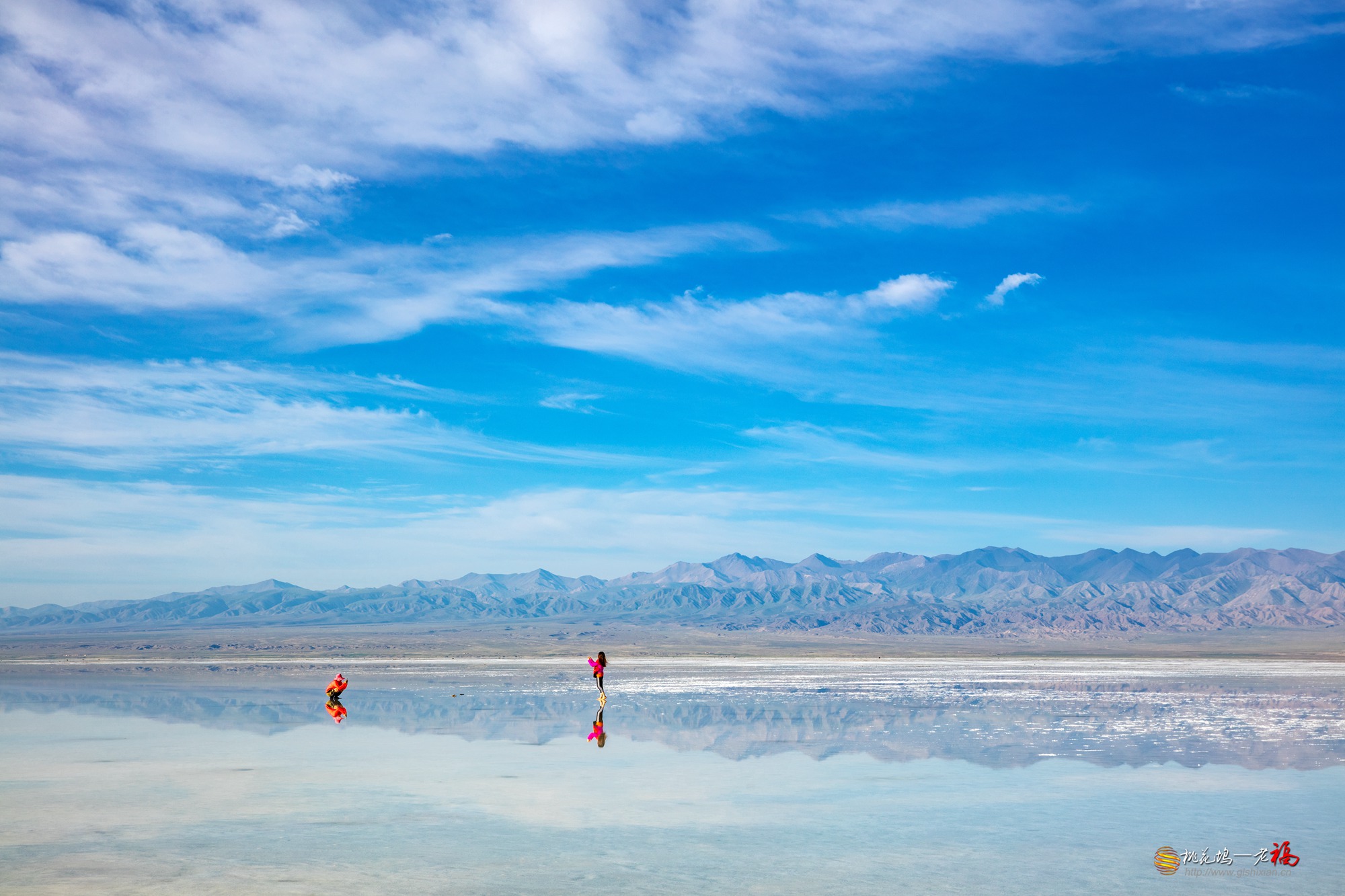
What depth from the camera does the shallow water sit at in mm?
13289

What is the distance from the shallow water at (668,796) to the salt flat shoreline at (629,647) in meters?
60.6

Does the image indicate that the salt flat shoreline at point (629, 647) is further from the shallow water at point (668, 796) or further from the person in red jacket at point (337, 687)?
the shallow water at point (668, 796)

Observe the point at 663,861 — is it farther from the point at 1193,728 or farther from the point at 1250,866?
the point at 1193,728

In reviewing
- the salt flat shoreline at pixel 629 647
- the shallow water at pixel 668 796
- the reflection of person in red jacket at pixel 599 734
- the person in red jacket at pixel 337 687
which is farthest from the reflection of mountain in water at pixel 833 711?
the salt flat shoreline at pixel 629 647

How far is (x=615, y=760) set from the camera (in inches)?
904

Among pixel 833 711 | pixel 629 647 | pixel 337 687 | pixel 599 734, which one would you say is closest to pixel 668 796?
pixel 599 734

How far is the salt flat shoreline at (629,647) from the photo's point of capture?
329 ft

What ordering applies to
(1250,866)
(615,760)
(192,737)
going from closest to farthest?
(1250,866) → (615,760) → (192,737)

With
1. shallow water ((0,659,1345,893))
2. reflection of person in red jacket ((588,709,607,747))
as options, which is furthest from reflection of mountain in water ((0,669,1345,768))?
reflection of person in red jacket ((588,709,607,747))

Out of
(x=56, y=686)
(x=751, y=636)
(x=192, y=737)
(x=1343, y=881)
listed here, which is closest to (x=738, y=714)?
(x=192, y=737)

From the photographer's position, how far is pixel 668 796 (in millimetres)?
18578

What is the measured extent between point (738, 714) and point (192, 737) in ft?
54.2

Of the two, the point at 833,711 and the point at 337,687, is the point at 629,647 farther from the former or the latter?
the point at 833,711

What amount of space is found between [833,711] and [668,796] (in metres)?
17.3
